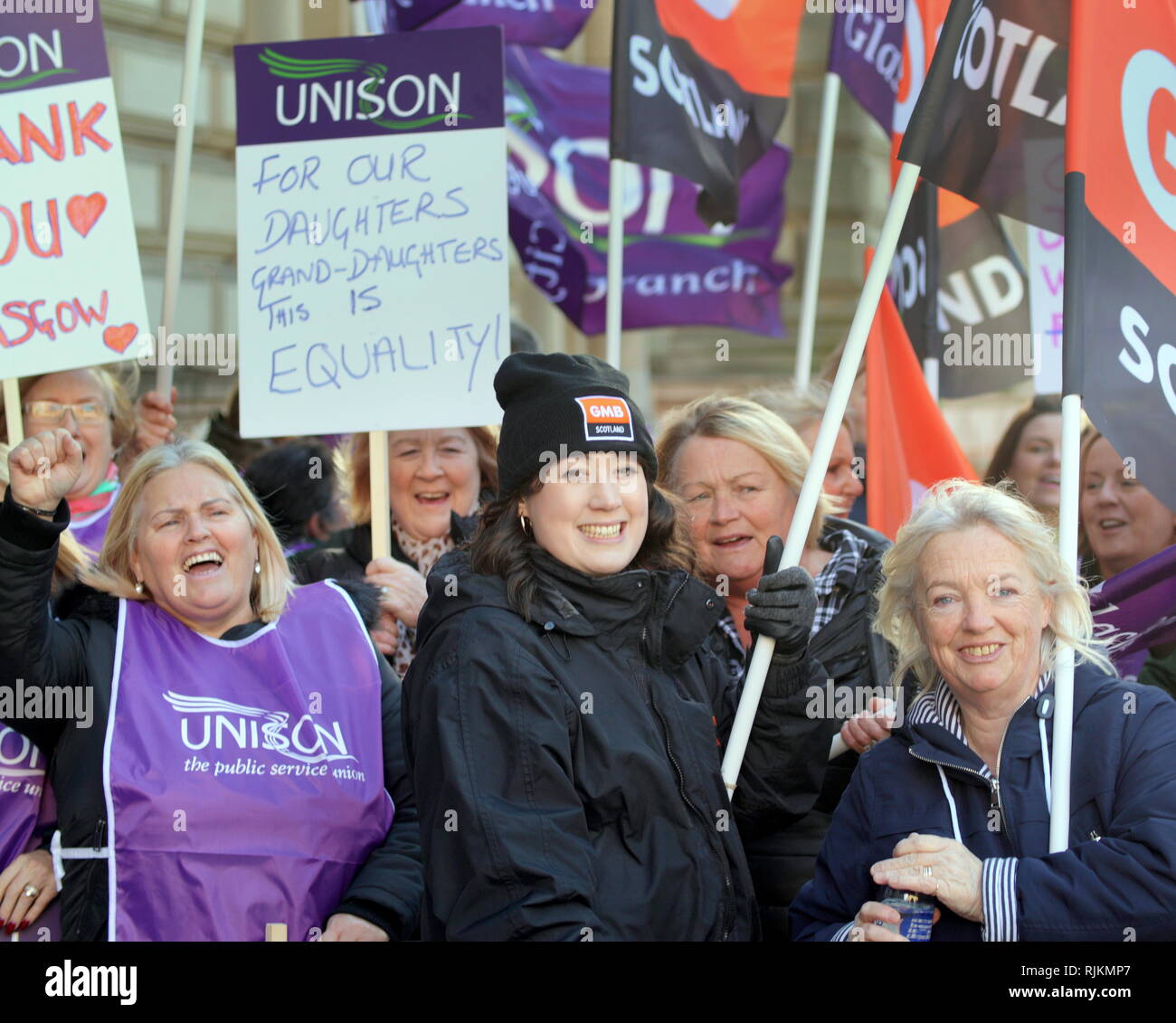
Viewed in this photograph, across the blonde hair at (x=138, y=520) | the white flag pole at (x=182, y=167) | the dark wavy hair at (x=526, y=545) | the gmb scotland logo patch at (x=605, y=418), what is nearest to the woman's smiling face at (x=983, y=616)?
the dark wavy hair at (x=526, y=545)

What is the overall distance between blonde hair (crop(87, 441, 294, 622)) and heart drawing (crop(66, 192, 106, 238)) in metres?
0.80

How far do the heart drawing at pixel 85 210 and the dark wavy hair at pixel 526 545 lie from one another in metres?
1.68

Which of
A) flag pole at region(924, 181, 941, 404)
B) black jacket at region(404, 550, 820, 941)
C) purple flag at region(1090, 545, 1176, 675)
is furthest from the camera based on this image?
flag pole at region(924, 181, 941, 404)

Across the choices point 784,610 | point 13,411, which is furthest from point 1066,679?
point 13,411

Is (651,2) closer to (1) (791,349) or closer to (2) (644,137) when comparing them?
(2) (644,137)

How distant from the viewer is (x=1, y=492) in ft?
12.5

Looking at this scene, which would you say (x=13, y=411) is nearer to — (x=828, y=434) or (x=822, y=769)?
(x=828, y=434)

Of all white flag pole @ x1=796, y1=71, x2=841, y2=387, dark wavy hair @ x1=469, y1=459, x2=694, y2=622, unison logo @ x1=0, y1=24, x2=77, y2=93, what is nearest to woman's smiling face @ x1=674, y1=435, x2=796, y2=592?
dark wavy hair @ x1=469, y1=459, x2=694, y2=622

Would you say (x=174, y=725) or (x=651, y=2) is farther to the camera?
(x=651, y=2)

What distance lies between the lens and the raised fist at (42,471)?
307 centimetres

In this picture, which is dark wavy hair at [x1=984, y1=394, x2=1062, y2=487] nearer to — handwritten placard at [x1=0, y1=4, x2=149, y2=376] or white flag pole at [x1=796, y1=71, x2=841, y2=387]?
white flag pole at [x1=796, y1=71, x2=841, y2=387]

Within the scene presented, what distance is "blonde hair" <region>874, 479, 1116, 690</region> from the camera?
292 centimetres
